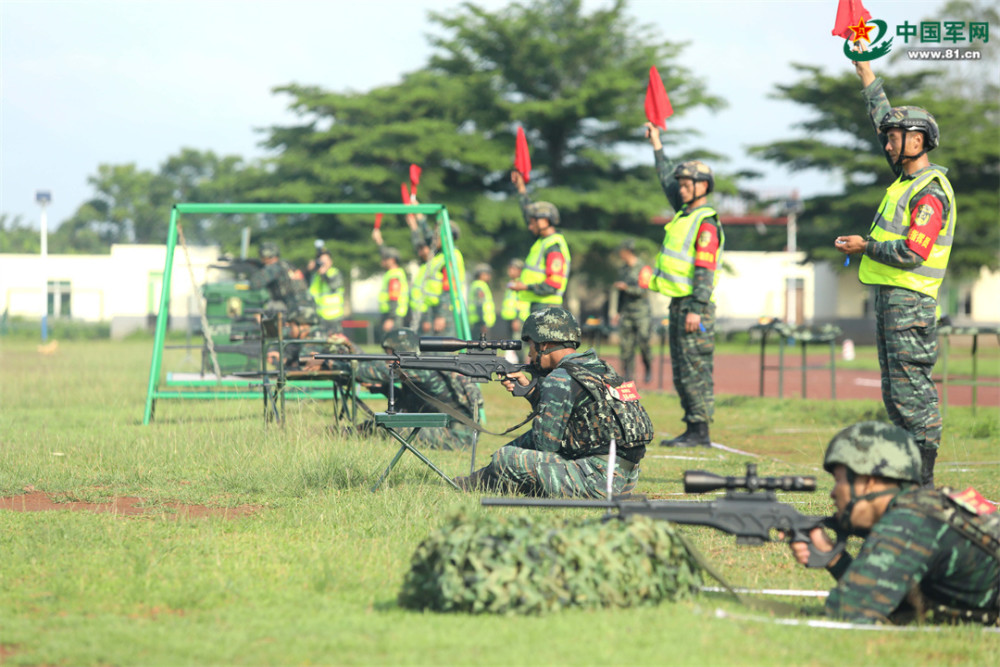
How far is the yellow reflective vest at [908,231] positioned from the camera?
20.6ft

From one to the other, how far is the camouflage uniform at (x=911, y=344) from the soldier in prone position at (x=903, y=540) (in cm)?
Answer: 224

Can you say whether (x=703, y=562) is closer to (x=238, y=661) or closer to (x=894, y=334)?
(x=238, y=661)

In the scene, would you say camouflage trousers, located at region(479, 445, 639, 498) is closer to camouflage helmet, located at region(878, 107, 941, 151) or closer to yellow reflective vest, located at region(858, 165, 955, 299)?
yellow reflective vest, located at region(858, 165, 955, 299)

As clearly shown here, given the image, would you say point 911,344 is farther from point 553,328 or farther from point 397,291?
point 397,291

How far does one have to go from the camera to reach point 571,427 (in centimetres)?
605

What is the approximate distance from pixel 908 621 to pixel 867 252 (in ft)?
8.97

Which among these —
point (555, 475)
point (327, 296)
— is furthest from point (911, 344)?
point (327, 296)

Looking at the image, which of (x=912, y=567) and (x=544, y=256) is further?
(x=544, y=256)

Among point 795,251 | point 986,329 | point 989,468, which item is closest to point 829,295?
point 795,251

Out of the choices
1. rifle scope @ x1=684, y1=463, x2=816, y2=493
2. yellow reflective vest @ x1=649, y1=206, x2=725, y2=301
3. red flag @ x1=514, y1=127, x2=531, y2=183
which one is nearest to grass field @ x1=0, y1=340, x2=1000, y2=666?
rifle scope @ x1=684, y1=463, x2=816, y2=493

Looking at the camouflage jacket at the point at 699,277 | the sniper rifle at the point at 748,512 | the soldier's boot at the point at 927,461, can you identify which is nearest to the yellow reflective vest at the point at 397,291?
the camouflage jacket at the point at 699,277

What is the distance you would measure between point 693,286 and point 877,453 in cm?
521

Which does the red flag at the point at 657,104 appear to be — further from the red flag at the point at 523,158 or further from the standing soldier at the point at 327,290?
the standing soldier at the point at 327,290

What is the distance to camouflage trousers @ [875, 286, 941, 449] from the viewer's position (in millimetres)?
6277
